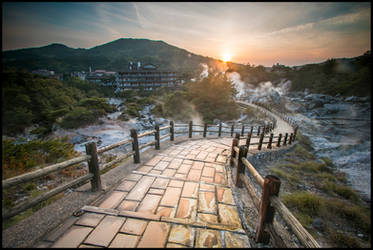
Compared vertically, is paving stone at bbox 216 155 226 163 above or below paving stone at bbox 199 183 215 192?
below

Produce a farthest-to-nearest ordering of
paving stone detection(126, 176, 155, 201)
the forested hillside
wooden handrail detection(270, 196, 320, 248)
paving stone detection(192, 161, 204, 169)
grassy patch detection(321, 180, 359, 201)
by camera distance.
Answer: the forested hillside
grassy patch detection(321, 180, 359, 201)
paving stone detection(192, 161, 204, 169)
paving stone detection(126, 176, 155, 201)
wooden handrail detection(270, 196, 320, 248)

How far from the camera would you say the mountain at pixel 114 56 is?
311ft

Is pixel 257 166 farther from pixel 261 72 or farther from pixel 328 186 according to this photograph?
pixel 261 72

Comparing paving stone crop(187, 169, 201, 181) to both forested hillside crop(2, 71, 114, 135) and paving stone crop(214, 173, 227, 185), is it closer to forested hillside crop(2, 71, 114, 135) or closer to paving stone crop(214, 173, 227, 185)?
paving stone crop(214, 173, 227, 185)

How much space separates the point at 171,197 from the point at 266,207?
1.69 meters

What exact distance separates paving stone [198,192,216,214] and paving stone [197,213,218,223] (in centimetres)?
9

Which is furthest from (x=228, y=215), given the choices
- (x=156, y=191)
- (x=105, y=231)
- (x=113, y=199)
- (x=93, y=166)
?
(x=93, y=166)

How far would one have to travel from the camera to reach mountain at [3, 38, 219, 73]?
94.6 metres

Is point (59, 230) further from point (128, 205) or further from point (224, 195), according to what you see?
point (224, 195)

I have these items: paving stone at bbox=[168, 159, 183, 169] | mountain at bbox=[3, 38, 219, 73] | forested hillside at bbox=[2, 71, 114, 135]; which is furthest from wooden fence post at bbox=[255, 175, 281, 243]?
mountain at bbox=[3, 38, 219, 73]

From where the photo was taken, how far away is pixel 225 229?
2074 millimetres

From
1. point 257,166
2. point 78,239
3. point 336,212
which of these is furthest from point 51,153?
point 336,212

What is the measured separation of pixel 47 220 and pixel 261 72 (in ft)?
201

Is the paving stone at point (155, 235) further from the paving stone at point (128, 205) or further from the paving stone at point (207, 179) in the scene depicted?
the paving stone at point (207, 179)
